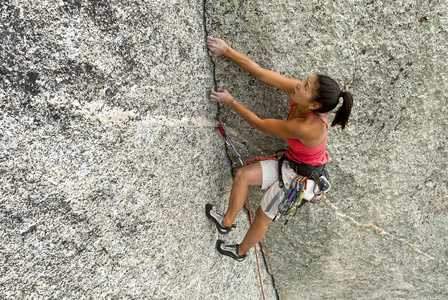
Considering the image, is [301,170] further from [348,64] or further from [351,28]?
[351,28]

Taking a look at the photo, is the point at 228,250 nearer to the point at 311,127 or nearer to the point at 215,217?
the point at 215,217

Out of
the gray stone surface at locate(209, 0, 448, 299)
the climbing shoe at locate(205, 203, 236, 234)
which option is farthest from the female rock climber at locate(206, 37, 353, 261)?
the gray stone surface at locate(209, 0, 448, 299)

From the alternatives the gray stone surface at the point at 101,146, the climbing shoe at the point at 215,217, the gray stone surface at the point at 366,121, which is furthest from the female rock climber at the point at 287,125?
the gray stone surface at the point at 101,146

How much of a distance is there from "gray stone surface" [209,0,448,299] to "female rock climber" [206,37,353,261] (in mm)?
111

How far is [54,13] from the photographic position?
1.30 metres

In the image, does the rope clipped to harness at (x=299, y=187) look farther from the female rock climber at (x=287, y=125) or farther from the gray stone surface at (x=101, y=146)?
the gray stone surface at (x=101, y=146)

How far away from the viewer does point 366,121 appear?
8.08ft

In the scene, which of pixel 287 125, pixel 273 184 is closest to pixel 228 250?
pixel 273 184

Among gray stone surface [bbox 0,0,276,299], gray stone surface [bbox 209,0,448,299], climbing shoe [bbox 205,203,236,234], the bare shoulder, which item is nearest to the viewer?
gray stone surface [bbox 0,0,276,299]

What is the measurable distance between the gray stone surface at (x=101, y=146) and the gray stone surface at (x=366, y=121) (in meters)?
0.46

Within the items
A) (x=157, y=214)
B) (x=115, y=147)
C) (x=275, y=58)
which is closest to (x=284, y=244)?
(x=157, y=214)

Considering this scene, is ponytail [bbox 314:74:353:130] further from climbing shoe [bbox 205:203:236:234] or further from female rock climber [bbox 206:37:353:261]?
climbing shoe [bbox 205:203:236:234]

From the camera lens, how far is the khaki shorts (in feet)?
7.83

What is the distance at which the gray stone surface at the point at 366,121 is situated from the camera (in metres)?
2.12
